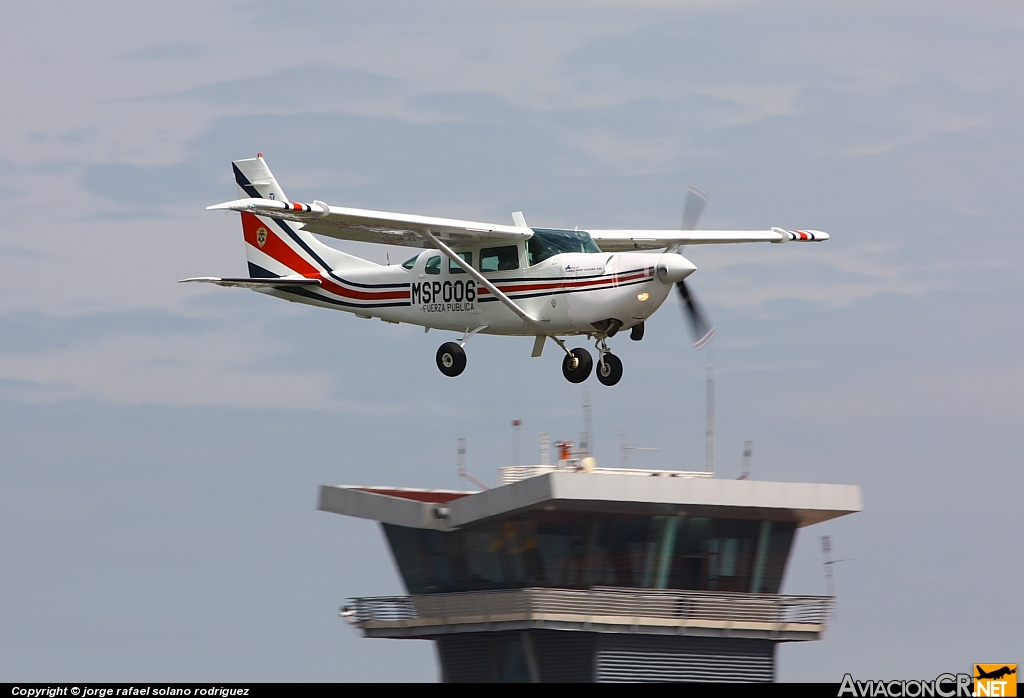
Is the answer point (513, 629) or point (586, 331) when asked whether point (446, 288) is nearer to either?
point (586, 331)

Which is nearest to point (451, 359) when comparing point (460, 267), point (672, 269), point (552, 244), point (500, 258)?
point (460, 267)

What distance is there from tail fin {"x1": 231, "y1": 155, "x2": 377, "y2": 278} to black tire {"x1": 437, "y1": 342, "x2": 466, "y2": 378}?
3.66 meters

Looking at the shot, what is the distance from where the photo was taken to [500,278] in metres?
34.2

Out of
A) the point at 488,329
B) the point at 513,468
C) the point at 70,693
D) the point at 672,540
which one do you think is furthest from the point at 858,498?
the point at 70,693

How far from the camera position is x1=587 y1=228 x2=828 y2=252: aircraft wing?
37938 mm

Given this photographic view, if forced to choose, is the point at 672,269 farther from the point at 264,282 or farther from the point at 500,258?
the point at 264,282

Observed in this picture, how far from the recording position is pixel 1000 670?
30938 mm

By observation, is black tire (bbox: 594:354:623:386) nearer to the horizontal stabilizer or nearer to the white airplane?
the white airplane

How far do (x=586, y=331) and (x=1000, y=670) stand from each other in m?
10.3

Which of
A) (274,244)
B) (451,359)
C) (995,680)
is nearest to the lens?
(995,680)

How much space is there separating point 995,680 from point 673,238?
40.8 feet

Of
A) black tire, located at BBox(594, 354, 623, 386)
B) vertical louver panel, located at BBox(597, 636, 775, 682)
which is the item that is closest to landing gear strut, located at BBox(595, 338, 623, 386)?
black tire, located at BBox(594, 354, 623, 386)

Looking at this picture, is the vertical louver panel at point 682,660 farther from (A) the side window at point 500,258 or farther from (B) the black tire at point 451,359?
(A) the side window at point 500,258

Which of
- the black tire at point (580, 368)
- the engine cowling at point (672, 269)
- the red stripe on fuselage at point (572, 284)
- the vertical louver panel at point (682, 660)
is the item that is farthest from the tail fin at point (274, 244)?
the vertical louver panel at point (682, 660)
